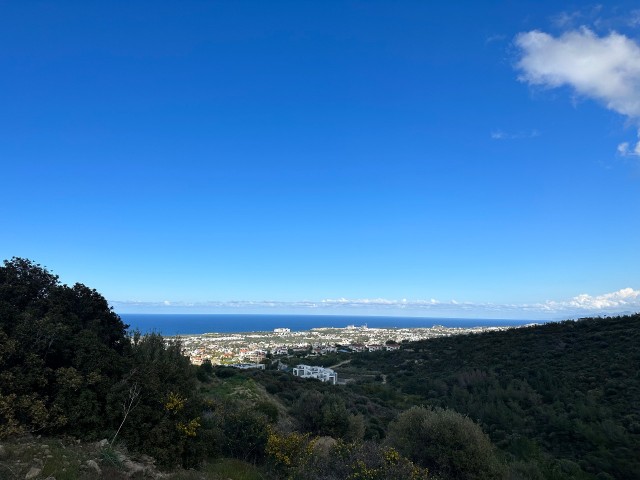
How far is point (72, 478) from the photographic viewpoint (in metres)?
7.64

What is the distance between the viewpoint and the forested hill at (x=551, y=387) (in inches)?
814

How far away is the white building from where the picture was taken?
46.6 meters

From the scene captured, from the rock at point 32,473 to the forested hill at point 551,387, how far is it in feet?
66.0

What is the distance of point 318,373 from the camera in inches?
1909

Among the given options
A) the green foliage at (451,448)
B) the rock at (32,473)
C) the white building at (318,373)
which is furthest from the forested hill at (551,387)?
the rock at (32,473)

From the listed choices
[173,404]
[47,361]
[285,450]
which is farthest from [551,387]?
[47,361]

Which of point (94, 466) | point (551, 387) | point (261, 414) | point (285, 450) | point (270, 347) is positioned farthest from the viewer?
point (270, 347)

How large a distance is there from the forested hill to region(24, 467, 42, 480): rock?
20121mm

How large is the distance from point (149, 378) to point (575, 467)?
19.2 m

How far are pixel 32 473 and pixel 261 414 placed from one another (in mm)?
7800

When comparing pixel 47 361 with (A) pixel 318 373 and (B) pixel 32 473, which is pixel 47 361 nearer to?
(B) pixel 32 473

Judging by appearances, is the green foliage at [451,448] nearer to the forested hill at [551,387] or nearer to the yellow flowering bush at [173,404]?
the forested hill at [551,387]

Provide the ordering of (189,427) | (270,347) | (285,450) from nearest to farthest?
(189,427)
(285,450)
(270,347)

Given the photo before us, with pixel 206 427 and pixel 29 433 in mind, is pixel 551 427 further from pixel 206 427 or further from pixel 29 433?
pixel 29 433
